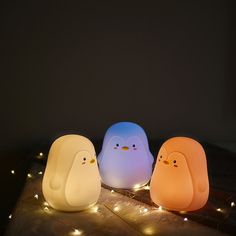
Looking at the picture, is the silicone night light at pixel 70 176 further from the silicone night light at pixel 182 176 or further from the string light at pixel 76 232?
the silicone night light at pixel 182 176

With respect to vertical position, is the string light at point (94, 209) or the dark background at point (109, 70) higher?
the dark background at point (109, 70)

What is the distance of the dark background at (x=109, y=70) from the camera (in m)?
1.87

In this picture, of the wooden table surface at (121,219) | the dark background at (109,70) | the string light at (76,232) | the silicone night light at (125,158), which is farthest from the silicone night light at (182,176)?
the dark background at (109,70)

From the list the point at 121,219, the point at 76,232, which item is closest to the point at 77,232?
the point at 76,232

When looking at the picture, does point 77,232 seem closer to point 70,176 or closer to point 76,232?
point 76,232

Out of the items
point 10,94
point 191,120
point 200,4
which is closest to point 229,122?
point 191,120

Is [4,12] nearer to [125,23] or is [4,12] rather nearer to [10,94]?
[10,94]

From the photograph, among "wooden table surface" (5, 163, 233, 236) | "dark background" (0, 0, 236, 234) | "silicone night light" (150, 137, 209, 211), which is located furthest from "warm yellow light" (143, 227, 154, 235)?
"dark background" (0, 0, 236, 234)

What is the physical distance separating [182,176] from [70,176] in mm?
377

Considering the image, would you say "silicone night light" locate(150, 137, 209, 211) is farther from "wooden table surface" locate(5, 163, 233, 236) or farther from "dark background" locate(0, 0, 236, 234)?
"dark background" locate(0, 0, 236, 234)

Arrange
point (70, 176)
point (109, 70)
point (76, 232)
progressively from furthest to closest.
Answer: point (109, 70) < point (70, 176) < point (76, 232)

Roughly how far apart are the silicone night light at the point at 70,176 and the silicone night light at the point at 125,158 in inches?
6.4

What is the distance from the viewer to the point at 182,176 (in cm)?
120

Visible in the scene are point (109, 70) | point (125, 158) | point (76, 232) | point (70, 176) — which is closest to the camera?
point (76, 232)
